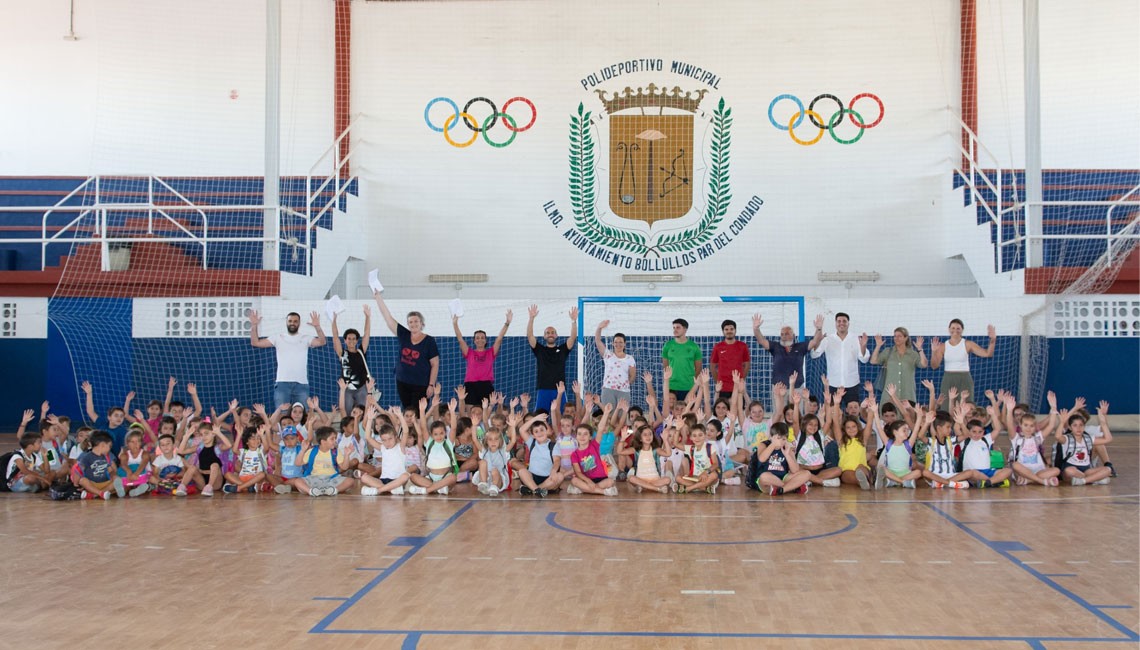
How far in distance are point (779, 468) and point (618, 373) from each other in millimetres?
2619

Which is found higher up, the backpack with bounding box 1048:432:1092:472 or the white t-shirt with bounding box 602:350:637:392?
the white t-shirt with bounding box 602:350:637:392

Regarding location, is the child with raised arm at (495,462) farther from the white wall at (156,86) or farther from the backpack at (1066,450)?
the white wall at (156,86)

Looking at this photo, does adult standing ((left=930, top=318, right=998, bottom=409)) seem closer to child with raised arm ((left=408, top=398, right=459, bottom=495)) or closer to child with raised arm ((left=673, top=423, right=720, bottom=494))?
child with raised arm ((left=673, top=423, right=720, bottom=494))

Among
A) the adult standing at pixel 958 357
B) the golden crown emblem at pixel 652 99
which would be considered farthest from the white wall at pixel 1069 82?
the adult standing at pixel 958 357

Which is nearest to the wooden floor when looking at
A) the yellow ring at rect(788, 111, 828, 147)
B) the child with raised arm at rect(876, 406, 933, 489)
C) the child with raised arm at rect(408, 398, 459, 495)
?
the child with raised arm at rect(408, 398, 459, 495)

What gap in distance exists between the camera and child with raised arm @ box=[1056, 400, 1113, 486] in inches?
399

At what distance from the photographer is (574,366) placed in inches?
568

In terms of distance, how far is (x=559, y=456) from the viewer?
10148mm

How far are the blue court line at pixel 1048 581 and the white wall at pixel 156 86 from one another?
13.0 meters

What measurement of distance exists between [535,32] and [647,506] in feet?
35.8

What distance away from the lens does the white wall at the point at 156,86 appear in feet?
58.9

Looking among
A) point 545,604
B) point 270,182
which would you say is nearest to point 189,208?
point 270,182

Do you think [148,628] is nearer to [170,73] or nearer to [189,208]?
[189,208]

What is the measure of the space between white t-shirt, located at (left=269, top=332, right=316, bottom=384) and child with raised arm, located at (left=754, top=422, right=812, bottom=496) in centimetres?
521
